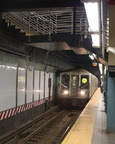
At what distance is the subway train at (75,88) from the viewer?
16359 millimetres

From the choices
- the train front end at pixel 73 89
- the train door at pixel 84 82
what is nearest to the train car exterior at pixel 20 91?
the train front end at pixel 73 89

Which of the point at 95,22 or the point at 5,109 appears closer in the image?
the point at 95,22

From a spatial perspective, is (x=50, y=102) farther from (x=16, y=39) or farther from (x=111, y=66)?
(x=111, y=66)

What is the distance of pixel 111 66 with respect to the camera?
21.0 feet

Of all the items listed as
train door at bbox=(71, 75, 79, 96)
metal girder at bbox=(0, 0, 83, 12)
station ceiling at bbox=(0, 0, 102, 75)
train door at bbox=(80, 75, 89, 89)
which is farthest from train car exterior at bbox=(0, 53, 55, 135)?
train door at bbox=(80, 75, 89, 89)

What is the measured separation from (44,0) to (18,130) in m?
5.20

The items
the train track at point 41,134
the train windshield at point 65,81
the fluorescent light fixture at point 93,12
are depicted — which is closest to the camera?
the fluorescent light fixture at point 93,12

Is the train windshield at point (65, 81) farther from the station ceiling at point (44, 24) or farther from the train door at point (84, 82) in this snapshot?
the station ceiling at point (44, 24)

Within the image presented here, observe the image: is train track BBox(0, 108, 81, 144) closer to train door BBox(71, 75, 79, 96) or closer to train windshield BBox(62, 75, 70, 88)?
train door BBox(71, 75, 79, 96)

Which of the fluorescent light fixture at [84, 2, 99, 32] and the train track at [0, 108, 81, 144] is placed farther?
the train track at [0, 108, 81, 144]

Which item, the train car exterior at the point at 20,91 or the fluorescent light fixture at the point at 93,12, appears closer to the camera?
the fluorescent light fixture at the point at 93,12

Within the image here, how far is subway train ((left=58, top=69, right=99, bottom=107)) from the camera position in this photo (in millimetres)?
16359

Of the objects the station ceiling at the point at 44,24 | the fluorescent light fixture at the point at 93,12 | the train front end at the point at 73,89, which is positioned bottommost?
the train front end at the point at 73,89

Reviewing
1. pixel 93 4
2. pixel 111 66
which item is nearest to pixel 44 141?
pixel 111 66
